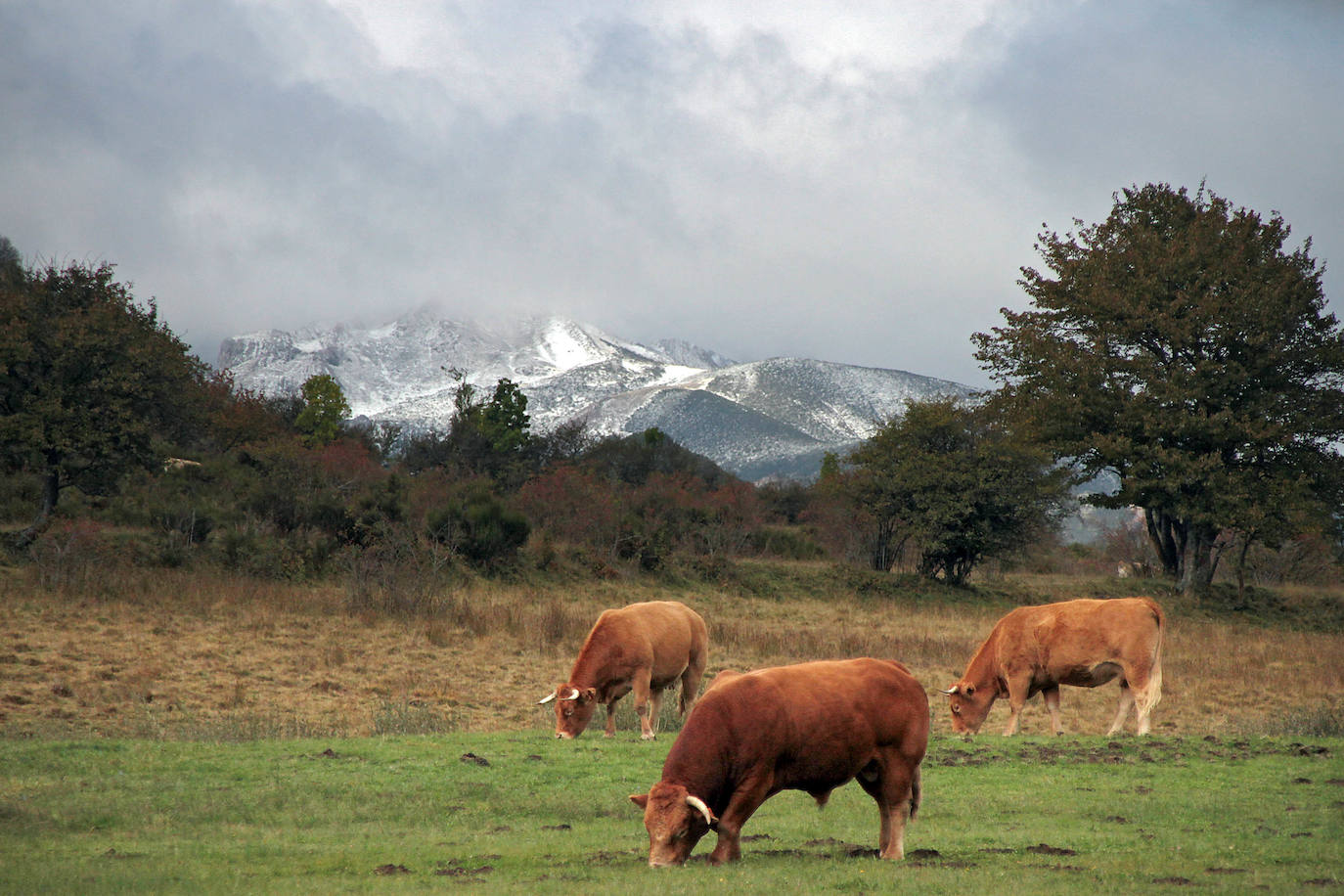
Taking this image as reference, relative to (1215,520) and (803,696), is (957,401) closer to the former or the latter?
(1215,520)

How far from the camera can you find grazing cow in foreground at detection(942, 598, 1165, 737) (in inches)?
682

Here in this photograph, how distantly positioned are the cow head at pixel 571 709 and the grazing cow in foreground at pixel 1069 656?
5947mm

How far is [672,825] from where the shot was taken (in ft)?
25.9

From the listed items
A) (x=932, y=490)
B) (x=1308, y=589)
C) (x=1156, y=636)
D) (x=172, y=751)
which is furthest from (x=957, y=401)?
(x=172, y=751)

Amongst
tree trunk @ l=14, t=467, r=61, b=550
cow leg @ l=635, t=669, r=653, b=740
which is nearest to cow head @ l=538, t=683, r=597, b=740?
cow leg @ l=635, t=669, r=653, b=740

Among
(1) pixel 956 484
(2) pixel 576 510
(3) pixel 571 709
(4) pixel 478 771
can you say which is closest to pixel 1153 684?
(3) pixel 571 709

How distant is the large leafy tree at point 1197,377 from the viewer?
1588 inches

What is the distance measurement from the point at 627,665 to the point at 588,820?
5.49m

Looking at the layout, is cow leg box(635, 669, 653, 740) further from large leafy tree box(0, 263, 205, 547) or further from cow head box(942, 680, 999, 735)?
large leafy tree box(0, 263, 205, 547)

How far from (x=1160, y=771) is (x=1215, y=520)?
30.3m

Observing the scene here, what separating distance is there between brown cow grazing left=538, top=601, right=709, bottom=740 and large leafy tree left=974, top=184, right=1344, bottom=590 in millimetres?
29100

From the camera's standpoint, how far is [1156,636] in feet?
57.4

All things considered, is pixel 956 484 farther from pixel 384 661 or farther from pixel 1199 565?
pixel 384 661

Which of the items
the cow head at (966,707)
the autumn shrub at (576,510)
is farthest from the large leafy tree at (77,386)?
the cow head at (966,707)
